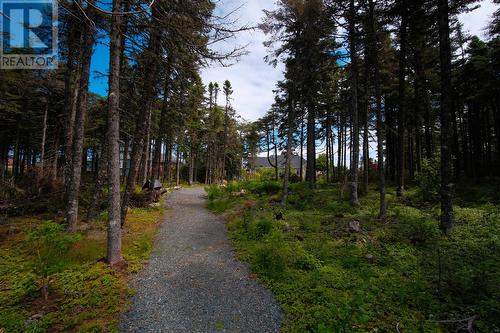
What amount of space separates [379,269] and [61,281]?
6538 mm

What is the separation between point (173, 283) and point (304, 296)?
8.67 ft

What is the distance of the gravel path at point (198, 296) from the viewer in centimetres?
364

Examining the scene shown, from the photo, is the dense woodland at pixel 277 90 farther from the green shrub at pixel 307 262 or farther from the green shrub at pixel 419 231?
the green shrub at pixel 307 262

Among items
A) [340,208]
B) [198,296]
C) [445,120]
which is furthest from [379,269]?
[340,208]

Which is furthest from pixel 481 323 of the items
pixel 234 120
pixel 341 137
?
pixel 234 120

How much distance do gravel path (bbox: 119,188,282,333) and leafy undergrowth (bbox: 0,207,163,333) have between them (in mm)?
346

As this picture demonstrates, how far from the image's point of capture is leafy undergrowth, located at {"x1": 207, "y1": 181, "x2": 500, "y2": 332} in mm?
3598

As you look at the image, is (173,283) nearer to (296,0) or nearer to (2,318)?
(2,318)

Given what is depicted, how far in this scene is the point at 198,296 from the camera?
443cm

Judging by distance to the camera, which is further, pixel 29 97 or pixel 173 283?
pixel 29 97

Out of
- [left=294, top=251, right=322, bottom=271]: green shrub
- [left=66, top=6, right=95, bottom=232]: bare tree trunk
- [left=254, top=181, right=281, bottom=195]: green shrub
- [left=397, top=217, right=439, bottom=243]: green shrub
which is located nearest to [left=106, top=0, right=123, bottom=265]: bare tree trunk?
[left=66, top=6, right=95, bottom=232]: bare tree trunk

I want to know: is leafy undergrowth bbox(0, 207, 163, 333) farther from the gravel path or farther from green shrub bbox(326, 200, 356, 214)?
green shrub bbox(326, 200, 356, 214)

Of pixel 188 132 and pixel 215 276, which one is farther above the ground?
pixel 188 132

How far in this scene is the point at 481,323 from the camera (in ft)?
11.2
